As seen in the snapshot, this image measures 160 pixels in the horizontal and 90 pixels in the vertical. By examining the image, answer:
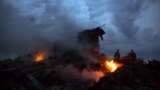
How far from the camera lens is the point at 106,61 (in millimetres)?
61938

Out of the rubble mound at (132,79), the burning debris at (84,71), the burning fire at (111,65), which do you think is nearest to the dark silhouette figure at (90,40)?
the burning debris at (84,71)

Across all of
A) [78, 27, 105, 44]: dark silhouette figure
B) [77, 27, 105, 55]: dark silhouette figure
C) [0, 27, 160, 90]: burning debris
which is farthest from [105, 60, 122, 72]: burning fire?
[78, 27, 105, 44]: dark silhouette figure

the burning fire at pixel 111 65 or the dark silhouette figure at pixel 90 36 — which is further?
the dark silhouette figure at pixel 90 36

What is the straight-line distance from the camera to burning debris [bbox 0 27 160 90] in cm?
4703

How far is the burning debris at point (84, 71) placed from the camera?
4703 cm

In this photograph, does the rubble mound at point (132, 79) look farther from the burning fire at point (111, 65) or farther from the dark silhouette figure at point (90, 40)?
the dark silhouette figure at point (90, 40)

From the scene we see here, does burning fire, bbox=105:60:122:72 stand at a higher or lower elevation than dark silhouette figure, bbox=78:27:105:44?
lower

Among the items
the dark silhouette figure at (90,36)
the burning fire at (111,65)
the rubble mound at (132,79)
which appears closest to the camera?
the rubble mound at (132,79)

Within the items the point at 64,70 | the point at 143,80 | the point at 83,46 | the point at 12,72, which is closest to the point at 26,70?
the point at 12,72

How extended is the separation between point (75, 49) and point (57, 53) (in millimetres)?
6383

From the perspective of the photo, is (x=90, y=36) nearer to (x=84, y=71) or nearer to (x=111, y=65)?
(x=111, y=65)

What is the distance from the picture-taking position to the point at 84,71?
57.5 metres

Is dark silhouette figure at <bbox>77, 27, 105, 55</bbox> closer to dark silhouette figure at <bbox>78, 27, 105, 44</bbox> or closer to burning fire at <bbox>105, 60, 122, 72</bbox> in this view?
dark silhouette figure at <bbox>78, 27, 105, 44</bbox>

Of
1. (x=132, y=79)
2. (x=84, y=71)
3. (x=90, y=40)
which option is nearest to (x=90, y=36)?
(x=90, y=40)
